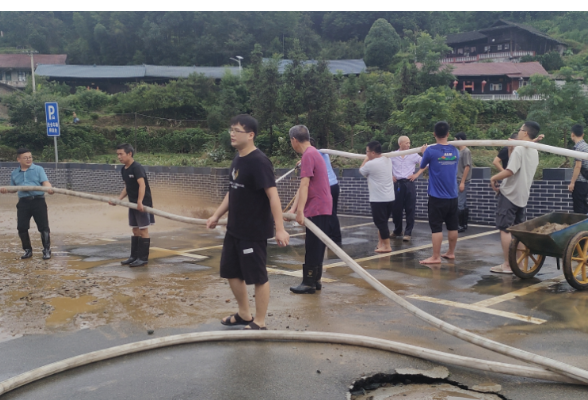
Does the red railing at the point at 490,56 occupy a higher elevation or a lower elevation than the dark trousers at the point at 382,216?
higher

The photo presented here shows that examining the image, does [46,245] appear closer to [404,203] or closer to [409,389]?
[404,203]

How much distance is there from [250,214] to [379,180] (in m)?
4.36

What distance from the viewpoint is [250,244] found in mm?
5047

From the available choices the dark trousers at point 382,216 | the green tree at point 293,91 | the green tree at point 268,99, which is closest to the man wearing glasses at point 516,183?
the dark trousers at point 382,216

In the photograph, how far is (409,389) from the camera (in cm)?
Result: 407

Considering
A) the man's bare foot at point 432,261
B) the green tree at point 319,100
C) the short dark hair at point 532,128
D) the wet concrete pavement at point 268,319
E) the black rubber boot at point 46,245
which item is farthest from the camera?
the green tree at point 319,100

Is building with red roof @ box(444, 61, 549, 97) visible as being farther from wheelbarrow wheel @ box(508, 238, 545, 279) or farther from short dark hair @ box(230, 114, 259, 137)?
short dark hair @ box(230, 114, 259, 137)

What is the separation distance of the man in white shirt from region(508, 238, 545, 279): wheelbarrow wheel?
2319mm

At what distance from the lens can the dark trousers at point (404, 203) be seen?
10352mm

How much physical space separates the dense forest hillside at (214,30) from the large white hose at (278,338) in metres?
58.5

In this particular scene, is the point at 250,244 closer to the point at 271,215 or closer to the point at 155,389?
the point at 271,215

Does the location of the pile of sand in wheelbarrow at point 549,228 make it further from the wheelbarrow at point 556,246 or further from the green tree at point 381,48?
the green tree at point 381,48
